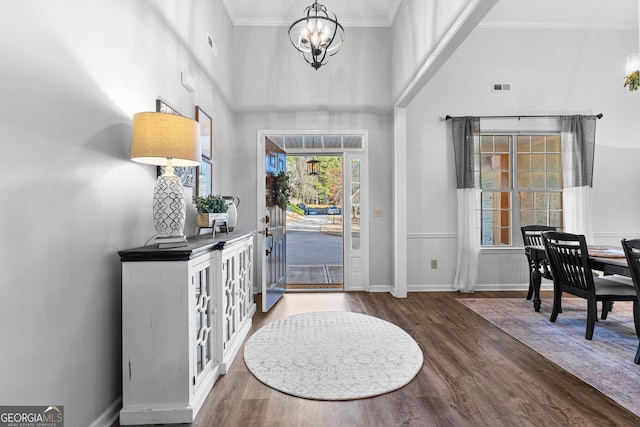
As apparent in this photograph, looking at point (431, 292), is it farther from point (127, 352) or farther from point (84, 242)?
point (84, 242)

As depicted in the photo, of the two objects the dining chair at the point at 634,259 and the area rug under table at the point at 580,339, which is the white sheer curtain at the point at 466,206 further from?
the dining chair at the point at 634,259

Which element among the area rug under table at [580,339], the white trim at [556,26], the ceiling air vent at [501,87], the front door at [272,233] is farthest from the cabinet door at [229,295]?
the white trim at [556,26]

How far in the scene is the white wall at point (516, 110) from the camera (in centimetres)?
458

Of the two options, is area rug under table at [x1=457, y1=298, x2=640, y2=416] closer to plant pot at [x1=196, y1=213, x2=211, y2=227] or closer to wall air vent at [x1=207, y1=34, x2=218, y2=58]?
plant pot at [x1=196, y1=213, x2=211, y2=227]

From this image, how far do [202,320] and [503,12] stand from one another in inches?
210

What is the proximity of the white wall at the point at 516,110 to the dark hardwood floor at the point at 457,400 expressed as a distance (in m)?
2.02

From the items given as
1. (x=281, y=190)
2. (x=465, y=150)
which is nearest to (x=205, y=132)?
(x=281, y=190)

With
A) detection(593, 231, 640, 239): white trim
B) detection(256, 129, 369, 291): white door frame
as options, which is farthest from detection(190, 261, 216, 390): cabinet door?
detection(593, 231, 640, 239): white trim

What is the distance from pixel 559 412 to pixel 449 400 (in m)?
0.61

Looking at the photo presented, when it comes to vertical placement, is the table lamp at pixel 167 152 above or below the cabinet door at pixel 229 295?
above

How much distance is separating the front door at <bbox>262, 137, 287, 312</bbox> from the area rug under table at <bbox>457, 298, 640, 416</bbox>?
2445 mm

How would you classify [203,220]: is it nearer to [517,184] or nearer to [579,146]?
[517,184]

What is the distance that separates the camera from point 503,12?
4.33 meters

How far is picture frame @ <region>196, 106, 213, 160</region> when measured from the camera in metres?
3.04
